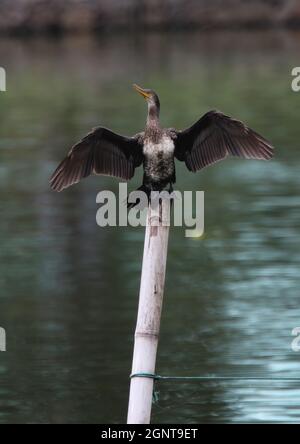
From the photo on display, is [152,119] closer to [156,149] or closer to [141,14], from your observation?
[156,149]

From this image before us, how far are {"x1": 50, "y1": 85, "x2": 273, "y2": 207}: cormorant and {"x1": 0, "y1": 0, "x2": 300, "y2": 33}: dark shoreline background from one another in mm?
19197

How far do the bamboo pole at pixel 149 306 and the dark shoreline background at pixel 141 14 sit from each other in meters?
19.9

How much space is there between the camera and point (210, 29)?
25.1m

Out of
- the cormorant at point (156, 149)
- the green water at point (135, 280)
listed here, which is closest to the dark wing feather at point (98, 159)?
the cormorant at point (156, 149)

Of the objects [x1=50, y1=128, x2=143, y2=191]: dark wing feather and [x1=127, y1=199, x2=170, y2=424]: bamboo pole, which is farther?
[x1=50, y1=128, x2=143, y2=191]: dark wing feather

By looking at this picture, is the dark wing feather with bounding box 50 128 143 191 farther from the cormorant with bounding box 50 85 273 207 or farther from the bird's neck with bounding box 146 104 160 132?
the bird's neck with bounding box 146 104 160 132

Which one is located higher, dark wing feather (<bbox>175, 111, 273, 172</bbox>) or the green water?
the green water

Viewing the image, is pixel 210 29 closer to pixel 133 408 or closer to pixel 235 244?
pixel 235 244

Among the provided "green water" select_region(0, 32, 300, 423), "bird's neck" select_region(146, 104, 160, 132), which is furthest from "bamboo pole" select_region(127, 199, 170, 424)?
"green water" select_region(0, 32, 300, 423)

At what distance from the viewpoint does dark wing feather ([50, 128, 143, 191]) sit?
496cm

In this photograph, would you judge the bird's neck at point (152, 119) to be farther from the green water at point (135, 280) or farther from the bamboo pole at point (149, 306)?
the green water at point (135, 280)

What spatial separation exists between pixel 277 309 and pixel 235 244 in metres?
1.59

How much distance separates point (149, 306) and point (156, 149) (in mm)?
675

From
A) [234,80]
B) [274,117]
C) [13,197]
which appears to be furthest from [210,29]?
[13,197]
